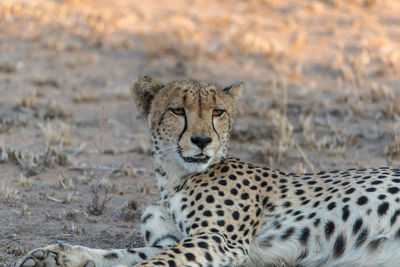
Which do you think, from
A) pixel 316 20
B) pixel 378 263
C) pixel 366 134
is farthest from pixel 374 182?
pixel 316 20

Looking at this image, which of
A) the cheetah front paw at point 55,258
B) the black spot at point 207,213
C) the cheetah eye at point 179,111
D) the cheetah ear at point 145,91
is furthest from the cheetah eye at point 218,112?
the cheetah front paw at point 55,258

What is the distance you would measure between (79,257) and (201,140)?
98cm

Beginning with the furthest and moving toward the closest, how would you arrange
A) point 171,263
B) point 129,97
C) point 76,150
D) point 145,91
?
1. point 129,97
2. point 76,150
3. point 145,91
4. point 171,263

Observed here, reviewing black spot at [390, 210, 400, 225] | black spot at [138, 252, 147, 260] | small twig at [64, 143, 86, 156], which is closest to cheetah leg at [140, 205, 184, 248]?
black spot at [138, 252, 147, 260]

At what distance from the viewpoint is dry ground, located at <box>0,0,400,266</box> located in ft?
16.8

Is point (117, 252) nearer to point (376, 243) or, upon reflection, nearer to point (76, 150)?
point (376, 243)

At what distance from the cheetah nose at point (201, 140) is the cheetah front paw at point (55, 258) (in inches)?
36.2

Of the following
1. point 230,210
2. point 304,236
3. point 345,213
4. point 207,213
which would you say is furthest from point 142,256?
point 345,213

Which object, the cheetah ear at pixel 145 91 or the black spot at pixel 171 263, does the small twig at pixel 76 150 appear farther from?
the black spot at pixel 171 263

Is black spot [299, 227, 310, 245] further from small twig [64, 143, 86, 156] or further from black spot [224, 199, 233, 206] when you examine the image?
small twig [64, 143, 86, 156]

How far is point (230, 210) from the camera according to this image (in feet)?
12.7

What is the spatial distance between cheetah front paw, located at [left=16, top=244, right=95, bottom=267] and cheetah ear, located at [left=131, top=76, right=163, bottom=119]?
1069 millimetres

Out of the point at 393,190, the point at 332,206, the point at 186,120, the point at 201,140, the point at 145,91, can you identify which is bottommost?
the point at 332,206

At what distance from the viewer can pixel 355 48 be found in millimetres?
9625
